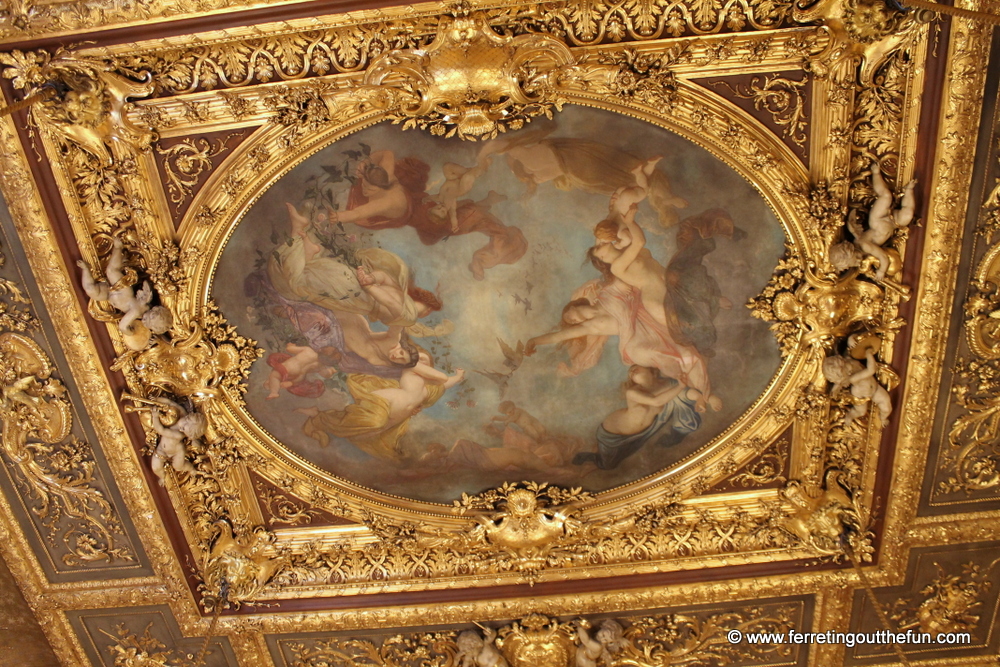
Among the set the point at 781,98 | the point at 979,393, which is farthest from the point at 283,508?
the point at 979,393

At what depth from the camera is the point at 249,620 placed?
320 inches

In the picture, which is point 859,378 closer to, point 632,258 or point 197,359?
point 632,258

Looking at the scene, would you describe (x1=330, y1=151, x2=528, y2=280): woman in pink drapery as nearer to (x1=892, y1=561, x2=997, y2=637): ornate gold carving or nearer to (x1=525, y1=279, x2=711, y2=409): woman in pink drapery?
(x1=525, y1=279, x2=711, y2=409): woman in pink drapery

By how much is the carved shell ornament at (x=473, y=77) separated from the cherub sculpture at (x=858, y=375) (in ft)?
10.8

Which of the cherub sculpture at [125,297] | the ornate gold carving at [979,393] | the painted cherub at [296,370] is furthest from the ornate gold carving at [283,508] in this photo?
the ornate gold carving at [979,393]

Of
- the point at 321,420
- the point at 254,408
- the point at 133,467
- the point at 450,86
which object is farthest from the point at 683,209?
the point at 133,467

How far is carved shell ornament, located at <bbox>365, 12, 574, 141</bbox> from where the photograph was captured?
5.89 meters

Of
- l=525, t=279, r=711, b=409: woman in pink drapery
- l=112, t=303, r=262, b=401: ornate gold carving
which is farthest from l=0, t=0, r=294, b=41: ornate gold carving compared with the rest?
l=525, t=279, r=711, b=409: woman in pink drapery

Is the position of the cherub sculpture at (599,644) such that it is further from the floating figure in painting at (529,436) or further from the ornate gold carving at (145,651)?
Answer: the ornate gold carving at (145,651)

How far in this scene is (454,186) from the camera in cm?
650

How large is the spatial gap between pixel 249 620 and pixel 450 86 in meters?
5.71

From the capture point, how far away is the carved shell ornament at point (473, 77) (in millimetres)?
5891

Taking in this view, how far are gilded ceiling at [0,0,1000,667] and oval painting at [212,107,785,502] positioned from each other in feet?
0.10

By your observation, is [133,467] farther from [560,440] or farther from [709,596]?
[709,596]
